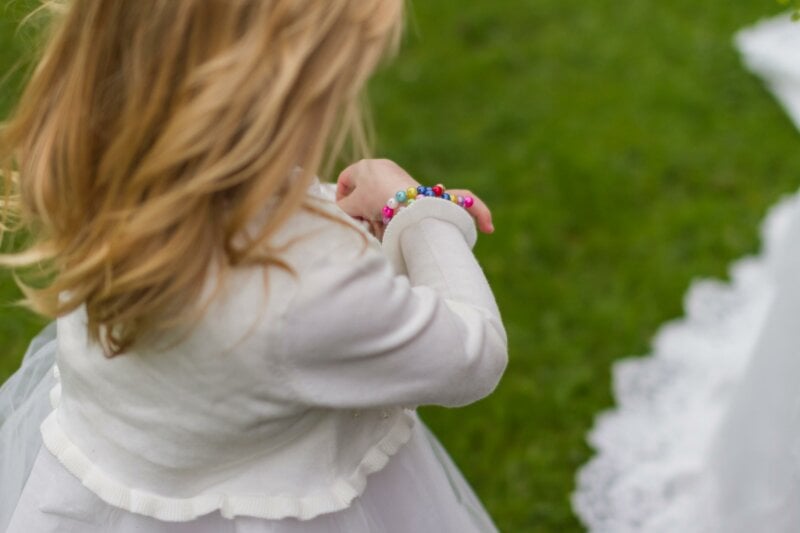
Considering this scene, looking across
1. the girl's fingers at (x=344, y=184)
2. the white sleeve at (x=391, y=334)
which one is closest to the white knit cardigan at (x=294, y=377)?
the white sleeve at (x=391, y=334)

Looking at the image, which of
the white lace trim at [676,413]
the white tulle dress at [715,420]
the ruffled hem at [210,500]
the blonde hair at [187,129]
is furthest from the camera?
the white lace trim at [676,413]

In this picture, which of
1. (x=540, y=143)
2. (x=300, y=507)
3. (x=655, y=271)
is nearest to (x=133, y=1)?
(x=300, y=507)

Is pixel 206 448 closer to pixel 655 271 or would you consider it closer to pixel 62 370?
pixel 62 370

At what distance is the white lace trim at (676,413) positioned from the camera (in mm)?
2404

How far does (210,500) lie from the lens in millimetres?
1278

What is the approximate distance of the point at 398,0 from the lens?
1.13m

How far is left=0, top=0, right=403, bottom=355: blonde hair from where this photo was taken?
3.52 ft

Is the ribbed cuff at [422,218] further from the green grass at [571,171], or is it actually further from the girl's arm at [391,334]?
the green grass at [571,171]

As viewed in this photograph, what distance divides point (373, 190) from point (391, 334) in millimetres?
320

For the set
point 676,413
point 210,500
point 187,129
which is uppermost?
point 187,129

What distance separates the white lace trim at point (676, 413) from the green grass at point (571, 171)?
5 cm

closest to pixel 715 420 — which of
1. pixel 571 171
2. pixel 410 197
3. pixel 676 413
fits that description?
pixel 676 413

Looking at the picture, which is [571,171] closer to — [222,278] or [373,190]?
[373,190]

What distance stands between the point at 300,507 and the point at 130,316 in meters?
0.31
